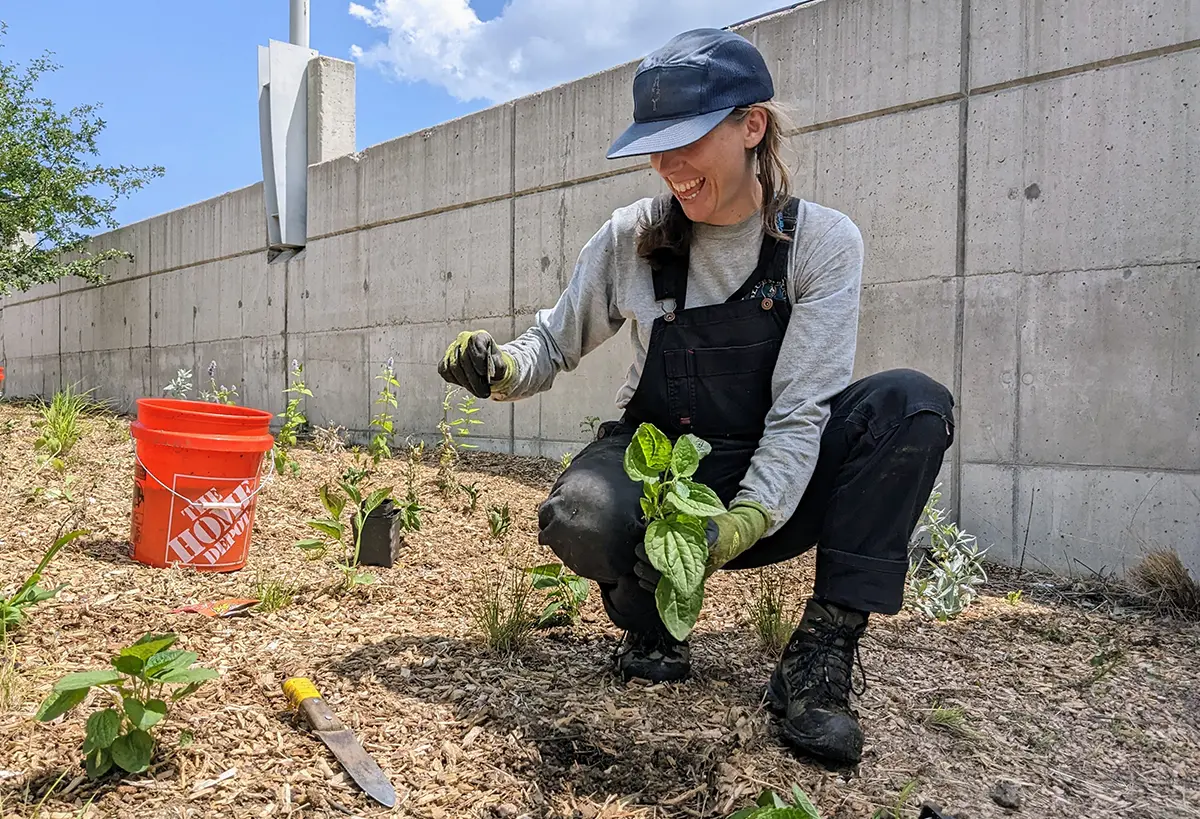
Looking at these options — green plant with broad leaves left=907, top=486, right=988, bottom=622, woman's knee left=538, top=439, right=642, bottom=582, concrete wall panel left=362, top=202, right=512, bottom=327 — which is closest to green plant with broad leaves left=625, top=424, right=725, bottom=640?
woman's knee left=538, top=439, right=642, bottom=582

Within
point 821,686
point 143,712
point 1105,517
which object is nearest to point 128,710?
point 143,712

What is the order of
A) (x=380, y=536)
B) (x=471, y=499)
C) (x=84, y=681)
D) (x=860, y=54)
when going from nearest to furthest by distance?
(x=84, y=681), (x=380, y=536), (x=860, y=54), (x=471, y=499)

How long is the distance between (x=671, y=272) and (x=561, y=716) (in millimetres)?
943

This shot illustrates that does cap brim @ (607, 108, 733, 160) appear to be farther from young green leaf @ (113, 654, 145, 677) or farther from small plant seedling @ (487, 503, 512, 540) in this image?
small plant seedling @ (487, 503, 512, 540)

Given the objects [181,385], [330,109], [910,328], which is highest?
[330,109]

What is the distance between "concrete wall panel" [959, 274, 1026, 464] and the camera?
308 cm

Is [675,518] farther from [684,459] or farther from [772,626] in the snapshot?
[772,626]

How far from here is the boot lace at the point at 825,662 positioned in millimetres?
1666

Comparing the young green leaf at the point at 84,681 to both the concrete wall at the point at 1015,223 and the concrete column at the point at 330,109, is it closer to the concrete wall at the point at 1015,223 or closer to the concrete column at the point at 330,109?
the concrete wall at the point at 1015,223

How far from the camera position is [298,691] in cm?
167

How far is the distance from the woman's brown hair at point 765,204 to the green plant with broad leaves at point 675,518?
500 millimetres

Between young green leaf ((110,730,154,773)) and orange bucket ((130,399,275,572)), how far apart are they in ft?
4.26

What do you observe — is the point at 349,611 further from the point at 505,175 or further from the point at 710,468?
the point at 505,175

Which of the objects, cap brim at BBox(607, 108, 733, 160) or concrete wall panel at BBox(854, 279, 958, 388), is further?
concrete wall panel at BBox(854, 279, 958, 388)
